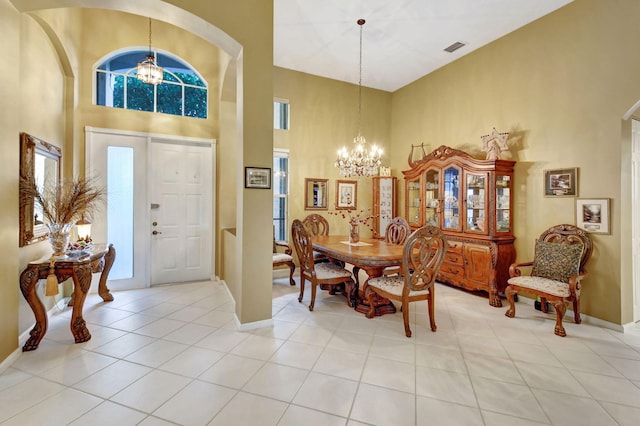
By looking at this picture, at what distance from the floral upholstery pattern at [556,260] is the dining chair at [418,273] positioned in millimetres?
1494

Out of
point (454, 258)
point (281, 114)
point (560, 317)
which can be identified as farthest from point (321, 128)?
point (560, 317)

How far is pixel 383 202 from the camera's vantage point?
19.5 feet

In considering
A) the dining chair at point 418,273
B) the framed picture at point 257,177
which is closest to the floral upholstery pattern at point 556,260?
the dining chair at point 418,273

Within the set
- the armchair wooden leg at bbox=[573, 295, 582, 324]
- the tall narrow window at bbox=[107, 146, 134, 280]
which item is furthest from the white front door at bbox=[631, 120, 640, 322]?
the tall narrow window at bbox=[107, 146, 134, 280]

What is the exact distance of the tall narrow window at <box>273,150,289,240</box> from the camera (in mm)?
5410

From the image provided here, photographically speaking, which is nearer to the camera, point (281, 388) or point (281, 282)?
point (281, 388)

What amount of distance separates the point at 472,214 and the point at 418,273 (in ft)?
6.35

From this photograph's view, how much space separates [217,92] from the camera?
4.77 metres

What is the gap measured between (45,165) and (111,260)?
1.34 meters

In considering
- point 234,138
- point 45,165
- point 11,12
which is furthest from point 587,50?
point 45,165

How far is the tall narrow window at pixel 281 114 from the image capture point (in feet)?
17.7

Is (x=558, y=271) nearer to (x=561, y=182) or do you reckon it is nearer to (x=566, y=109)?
(x=561, y=182)

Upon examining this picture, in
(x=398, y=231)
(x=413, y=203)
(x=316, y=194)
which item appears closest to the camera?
(x=398, y=231)

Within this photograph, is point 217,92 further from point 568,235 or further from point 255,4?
point 568,235
